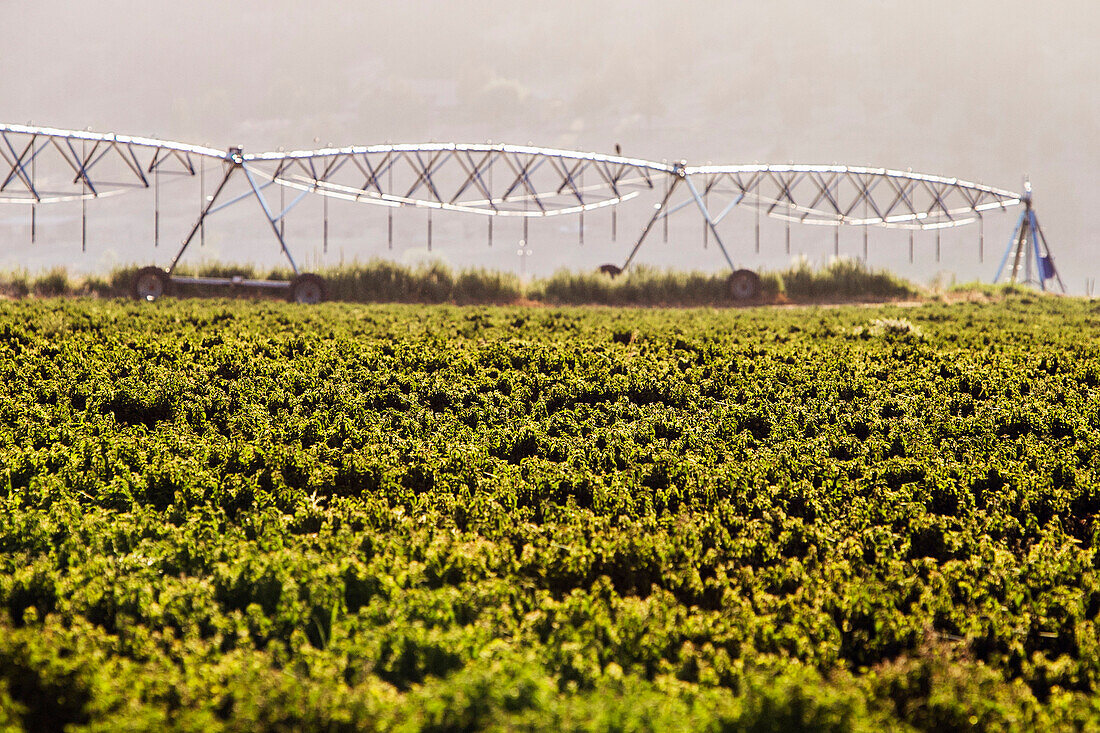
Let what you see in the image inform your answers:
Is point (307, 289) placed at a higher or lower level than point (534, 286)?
lower

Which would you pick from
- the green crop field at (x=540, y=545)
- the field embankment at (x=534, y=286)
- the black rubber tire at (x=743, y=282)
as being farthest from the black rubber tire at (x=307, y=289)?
the black rubber tire at (x=743, y=282)

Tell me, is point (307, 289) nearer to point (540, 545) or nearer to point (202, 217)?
point (202, 217)

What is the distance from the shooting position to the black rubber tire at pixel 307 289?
88.8 ft

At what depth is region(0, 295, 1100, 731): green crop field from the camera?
4066 millimetres

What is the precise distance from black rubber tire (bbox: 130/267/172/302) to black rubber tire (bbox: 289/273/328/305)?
3.90 meters

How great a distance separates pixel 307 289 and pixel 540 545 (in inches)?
910

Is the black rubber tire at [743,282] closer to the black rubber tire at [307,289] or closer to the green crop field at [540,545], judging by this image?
the black rubber tire at [307,289]

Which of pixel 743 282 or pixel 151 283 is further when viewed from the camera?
pixel 743 282

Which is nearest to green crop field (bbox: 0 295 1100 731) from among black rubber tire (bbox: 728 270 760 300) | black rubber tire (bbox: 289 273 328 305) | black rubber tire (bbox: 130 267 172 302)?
black rubber tire (bbox: 289 273 328 305)

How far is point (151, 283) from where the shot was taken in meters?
26.6

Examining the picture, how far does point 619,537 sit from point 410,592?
165 centimetres

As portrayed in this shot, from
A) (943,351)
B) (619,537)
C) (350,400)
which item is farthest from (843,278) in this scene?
(619,537)

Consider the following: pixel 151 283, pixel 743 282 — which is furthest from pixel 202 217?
pixel 743 282

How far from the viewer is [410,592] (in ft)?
16.7
